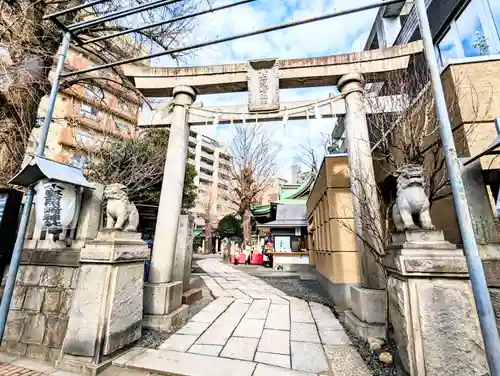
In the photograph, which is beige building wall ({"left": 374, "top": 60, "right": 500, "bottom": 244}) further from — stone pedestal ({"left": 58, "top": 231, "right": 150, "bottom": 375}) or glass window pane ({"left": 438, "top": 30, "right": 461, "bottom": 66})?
stone pedestal ({"left": 58, "top": 231, "right": 150, "bottom": 375})

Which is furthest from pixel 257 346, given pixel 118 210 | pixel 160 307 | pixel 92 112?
pixel 92 112

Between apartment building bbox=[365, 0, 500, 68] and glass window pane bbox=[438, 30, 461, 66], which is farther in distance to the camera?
glass window pane bbox=[438, 30, 461, 66]

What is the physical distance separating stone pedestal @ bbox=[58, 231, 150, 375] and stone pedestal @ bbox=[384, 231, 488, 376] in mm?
3345

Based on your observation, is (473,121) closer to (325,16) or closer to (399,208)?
(399,208)

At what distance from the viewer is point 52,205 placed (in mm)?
3082

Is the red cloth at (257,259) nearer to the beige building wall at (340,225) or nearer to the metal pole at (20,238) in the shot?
the beige building wall at (340,225)

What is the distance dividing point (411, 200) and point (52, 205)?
14.9 feet

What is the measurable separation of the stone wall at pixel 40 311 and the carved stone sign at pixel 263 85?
14.3 ft

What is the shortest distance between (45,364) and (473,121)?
22.9ft

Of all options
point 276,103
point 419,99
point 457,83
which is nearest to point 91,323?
point 276,103

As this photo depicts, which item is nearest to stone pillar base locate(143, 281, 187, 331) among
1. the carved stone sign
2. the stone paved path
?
the stone paved path

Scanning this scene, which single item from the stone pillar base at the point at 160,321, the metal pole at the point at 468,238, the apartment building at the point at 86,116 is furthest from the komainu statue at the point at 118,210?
the apartment building at the point at 86,116

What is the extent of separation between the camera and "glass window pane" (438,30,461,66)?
5.38m

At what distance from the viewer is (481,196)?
2.83 metres
